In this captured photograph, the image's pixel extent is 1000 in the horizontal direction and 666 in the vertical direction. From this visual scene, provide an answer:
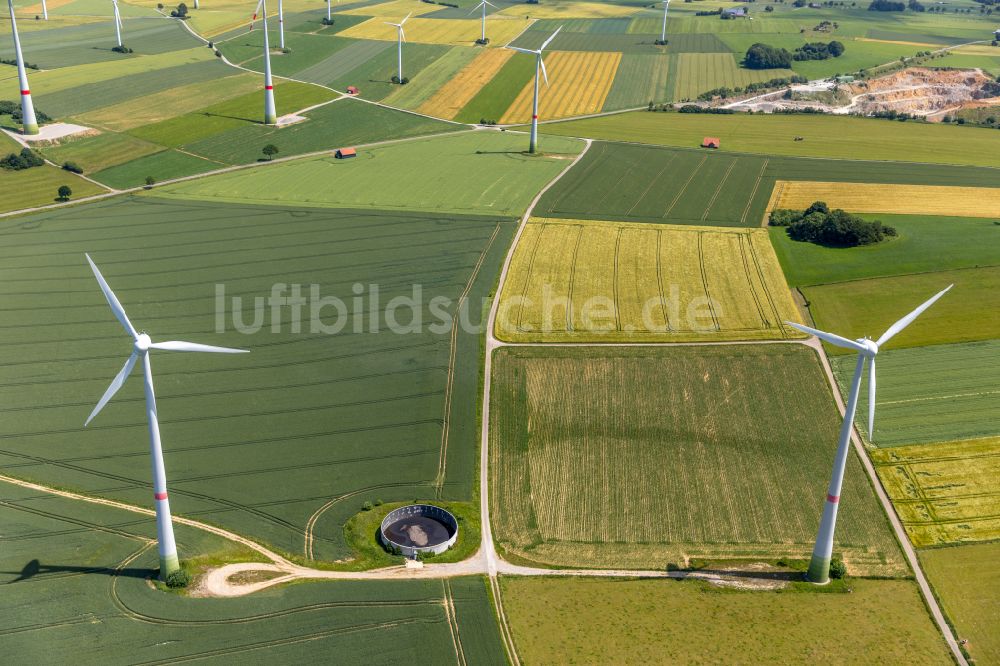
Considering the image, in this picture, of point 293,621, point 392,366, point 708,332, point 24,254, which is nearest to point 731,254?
point 708,332

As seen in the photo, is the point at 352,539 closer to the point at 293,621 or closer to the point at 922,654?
the point at 293,621

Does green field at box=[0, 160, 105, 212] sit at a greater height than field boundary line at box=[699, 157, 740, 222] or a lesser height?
greater

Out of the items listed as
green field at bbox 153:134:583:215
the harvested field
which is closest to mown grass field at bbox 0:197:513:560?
green field at bbox 153:134:583:215

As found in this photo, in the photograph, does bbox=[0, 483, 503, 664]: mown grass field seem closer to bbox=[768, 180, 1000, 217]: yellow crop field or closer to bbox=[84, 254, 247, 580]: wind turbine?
bbox=[84, 254, 247, 580]: wind turbine

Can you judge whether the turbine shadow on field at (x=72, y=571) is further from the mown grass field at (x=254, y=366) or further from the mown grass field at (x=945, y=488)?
the mown grass field at (x=945, y=488)

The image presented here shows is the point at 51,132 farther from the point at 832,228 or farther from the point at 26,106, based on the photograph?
the point at 832,228
